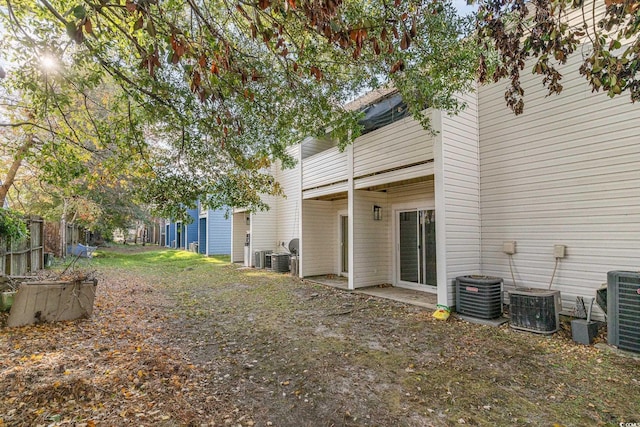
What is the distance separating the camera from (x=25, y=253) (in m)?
9.05

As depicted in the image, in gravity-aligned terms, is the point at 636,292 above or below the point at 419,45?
below

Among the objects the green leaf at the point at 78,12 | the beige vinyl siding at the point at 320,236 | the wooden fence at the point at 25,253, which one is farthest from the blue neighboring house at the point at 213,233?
the green leaf at the point at 78,12

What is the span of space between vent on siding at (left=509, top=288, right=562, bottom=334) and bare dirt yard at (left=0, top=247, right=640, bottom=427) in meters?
0.20

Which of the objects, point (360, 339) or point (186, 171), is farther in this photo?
point (186, 171)

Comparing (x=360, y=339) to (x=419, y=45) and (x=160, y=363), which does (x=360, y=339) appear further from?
(x=419, y=45)

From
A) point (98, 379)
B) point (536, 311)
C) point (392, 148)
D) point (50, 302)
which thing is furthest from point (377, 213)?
point (50, 302)

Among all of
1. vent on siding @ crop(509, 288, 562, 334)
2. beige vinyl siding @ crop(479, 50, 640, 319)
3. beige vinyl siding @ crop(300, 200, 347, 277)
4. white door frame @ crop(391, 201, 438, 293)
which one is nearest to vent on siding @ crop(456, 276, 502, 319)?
vent on siding @ crop(509, 288, 562, 334)

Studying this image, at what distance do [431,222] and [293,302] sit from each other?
12.8 feet

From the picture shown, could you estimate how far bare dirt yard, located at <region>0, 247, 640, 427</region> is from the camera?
2.83 m

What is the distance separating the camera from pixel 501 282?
595cm

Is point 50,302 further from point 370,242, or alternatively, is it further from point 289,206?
point 289,206

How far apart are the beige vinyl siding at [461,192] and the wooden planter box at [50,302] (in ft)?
22.1

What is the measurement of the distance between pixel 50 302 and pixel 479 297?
293 inches

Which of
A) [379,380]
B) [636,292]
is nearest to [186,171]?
[379,380]
